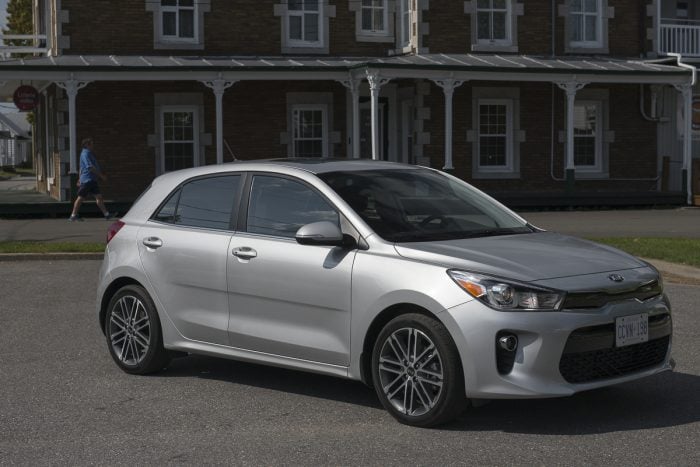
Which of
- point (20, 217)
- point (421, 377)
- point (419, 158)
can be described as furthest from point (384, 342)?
point (419, 158)

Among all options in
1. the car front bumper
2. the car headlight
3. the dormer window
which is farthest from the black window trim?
the dormer window

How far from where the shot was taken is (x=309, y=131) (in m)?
29.9

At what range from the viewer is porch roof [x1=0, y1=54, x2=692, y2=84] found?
1027 inches

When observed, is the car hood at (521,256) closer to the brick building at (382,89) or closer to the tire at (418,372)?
the tire at (418,372)

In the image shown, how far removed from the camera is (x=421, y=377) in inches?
269

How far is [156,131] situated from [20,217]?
434 cm

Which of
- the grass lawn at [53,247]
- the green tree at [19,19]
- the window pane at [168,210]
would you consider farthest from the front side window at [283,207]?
the green tree at [19,19]

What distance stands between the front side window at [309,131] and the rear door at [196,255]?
21046mm

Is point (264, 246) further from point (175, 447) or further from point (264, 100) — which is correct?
point (264, 100)

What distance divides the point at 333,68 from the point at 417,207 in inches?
797

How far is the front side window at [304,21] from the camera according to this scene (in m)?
29.7

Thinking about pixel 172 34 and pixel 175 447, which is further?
pixel 172 34

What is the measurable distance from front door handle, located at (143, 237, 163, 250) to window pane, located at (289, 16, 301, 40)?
2167 cm

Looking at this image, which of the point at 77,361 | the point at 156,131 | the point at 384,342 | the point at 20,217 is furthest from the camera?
the point at 156,131
